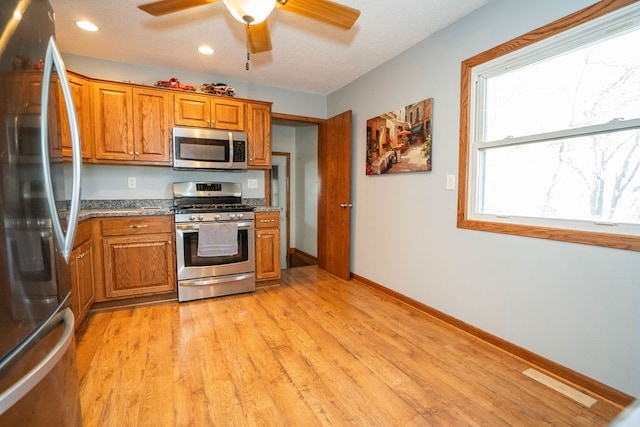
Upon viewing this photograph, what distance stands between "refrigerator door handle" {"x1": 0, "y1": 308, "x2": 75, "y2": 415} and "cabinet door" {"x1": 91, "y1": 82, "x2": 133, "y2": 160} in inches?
89.9

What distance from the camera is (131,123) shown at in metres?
2.96

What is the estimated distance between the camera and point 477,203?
7.50ft

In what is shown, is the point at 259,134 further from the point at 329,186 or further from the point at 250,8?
the point at 250,8

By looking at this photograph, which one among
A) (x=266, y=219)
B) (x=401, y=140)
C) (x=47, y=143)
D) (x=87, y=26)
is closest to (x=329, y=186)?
(x=266, y=219)

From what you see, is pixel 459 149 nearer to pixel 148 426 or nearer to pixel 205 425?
pixel 205 425

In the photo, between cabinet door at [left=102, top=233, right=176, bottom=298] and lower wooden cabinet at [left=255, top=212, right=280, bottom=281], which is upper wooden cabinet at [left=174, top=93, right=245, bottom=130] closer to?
lower wooden cabinet at [left=255, top=212, right=280, bottom=281]

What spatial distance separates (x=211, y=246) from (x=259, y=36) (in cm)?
190

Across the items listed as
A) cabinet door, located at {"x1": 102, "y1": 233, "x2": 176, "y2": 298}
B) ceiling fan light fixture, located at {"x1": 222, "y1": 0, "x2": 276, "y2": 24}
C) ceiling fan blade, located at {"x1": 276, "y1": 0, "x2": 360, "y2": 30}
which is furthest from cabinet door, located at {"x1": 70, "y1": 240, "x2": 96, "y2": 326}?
ceiling fan blade, located at {"x1": 276, "y1": 0, "x2": 360, "y2": 30}

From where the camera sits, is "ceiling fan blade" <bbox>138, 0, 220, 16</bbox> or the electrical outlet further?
the electrical outlet

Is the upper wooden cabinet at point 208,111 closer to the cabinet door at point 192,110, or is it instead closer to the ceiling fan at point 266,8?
the cabinet door at point 192,110

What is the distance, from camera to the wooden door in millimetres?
3662

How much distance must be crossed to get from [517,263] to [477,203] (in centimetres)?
51

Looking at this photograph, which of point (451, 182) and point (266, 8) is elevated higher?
point (266, 8)

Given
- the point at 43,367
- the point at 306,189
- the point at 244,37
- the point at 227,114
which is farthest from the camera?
the point at 306,189
